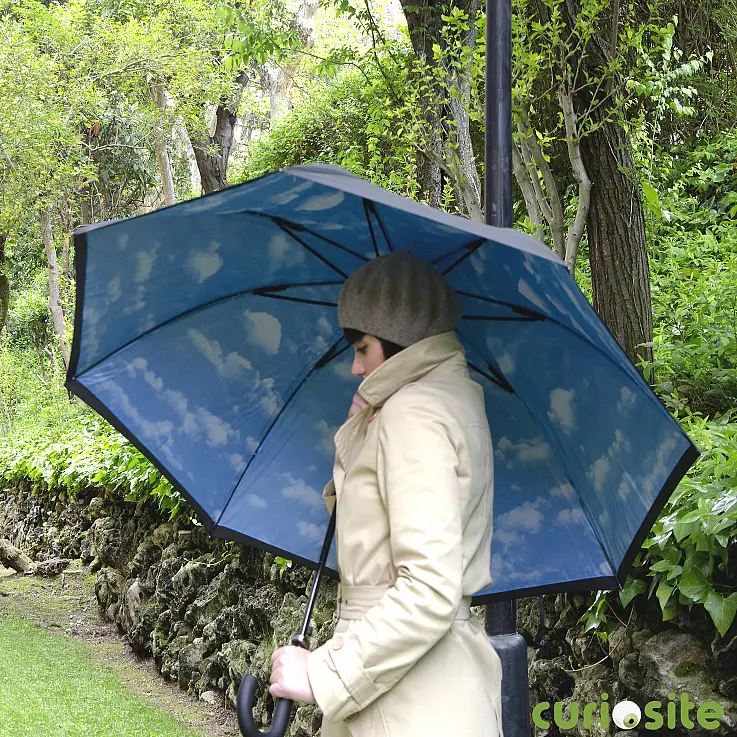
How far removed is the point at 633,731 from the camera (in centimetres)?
320

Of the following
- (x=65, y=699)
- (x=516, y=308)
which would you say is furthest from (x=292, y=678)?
(x=65, y=699)

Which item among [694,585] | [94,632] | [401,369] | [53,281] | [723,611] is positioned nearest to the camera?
[401,369]

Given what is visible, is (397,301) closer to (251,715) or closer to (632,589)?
(251,715)

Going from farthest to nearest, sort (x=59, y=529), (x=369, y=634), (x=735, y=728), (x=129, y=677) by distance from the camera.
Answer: (x=59, y=529) → (x=129, y=677) → (x=735, y=728) → (x=369, y=634)

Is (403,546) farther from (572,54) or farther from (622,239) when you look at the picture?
(572,54)

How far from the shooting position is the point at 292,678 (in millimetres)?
1798

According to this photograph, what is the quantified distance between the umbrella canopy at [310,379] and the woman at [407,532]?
0.27 meters

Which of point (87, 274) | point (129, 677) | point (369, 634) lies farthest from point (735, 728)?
point (129, 677)

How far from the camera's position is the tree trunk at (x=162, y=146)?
17.5 m

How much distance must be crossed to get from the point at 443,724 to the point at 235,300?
1.36 metres

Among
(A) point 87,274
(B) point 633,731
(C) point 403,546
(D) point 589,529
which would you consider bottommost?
(B) point 633,731

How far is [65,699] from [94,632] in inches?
80.3

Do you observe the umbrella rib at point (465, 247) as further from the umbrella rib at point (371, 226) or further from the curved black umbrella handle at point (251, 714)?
the curved black umbrella handle at point (251, 714)

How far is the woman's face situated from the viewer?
2064 mm
